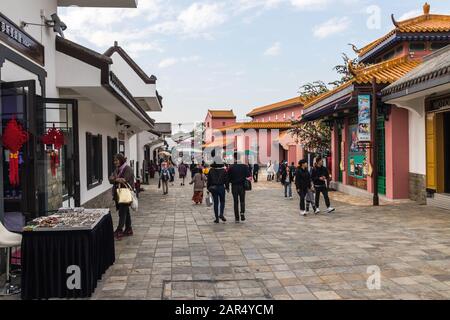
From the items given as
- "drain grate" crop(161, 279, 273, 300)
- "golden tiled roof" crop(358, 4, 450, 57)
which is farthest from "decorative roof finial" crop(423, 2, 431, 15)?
"drain grate" crop(161, 279, 273, 300)

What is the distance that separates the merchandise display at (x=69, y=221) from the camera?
4844 mm

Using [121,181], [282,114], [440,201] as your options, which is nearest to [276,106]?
[282,114]

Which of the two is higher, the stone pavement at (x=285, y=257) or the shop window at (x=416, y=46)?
the shop window at (x=416, y=46)

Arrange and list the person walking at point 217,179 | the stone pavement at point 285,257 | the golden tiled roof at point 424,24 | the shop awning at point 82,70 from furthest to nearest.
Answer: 1. the golden tiled roof at point 424,24
2. the person walking at point 217,179
3. the shop awning at point 82,70
4. the stone pavement at point 285,257

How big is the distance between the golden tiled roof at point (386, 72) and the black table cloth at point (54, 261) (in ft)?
36.1

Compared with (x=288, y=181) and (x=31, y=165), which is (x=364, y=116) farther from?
(x=31, y=165)

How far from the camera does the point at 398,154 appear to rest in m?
13.7

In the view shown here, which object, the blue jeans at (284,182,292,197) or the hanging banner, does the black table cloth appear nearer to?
the hanging banner

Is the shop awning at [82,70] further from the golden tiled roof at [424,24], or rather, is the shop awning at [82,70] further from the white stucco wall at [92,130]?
the golden tiled roof at [424,24]

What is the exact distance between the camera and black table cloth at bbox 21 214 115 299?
475cm

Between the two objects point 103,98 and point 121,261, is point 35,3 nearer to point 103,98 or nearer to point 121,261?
point 103,98

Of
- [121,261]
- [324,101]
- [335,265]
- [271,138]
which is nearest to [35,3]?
[121,261]

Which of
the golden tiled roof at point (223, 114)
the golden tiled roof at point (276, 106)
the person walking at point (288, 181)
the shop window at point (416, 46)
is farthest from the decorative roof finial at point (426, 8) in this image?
the golden tiled roof at point (223, 114)

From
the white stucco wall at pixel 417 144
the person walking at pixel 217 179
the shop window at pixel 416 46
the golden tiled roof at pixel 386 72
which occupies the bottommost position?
the person walking at pixel 217 179
